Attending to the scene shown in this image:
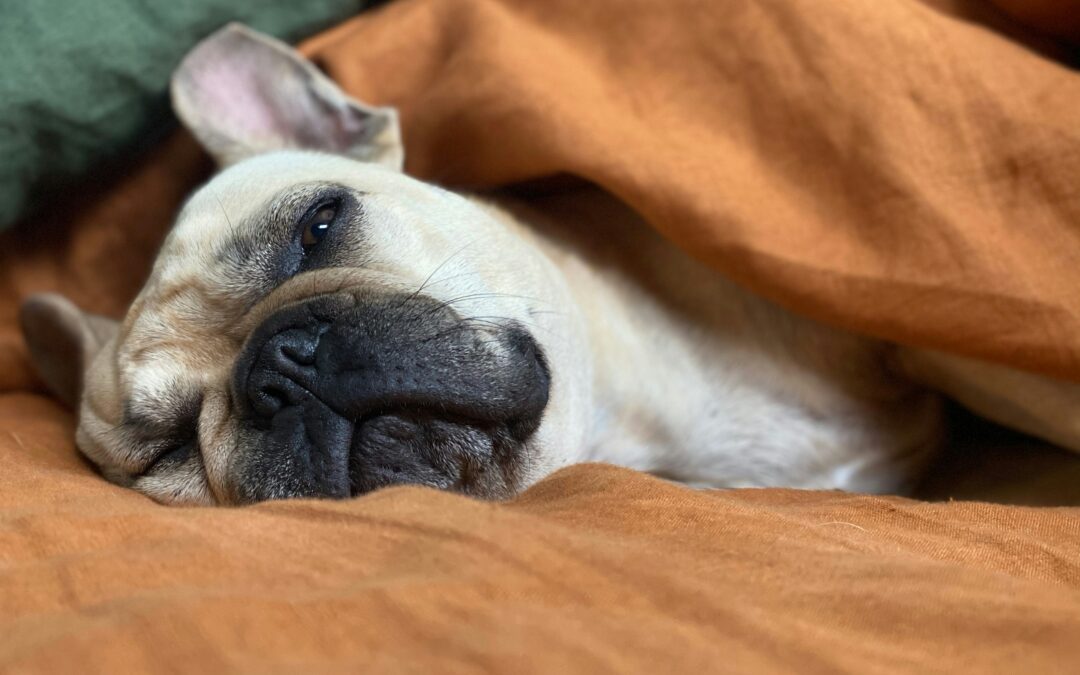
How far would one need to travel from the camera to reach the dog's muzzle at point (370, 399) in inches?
40.1

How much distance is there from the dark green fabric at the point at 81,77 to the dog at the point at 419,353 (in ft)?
0.29

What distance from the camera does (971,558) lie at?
85cm

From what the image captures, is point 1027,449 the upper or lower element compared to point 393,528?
lower

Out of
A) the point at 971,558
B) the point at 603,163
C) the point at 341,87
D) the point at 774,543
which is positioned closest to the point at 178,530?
the point at 774,543

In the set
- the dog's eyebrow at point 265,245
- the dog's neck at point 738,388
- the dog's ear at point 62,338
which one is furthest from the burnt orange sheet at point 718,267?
the dog's eyebrow at point 265,245

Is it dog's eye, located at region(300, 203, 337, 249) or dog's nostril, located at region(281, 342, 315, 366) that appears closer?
dog's nostril, located at region(281, 342, 315, 366)

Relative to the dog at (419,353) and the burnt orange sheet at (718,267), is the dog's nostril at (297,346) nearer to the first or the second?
the dog at (419,353)

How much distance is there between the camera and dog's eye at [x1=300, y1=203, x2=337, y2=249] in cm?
126

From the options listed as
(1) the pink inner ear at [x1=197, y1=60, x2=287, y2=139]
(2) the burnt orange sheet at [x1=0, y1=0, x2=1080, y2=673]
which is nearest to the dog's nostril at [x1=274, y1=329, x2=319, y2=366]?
(2) the burnt orange sheet at [x1=0, y1=0, x2=1080, y2=673]

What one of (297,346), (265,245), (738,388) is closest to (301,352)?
(297,346)

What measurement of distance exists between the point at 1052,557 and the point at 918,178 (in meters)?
0.64

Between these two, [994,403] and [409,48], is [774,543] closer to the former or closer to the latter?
[994,403]

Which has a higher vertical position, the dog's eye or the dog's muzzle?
the dog's eye

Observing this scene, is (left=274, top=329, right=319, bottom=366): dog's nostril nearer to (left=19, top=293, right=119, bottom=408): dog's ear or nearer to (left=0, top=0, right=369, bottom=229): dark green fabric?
(left=19, top=293, right=119, bottom=408): dog's ear
